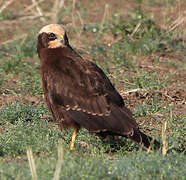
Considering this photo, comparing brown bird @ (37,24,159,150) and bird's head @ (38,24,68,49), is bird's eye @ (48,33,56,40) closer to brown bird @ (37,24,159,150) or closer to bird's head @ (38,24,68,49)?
bird's head @ (38,24,68,49)

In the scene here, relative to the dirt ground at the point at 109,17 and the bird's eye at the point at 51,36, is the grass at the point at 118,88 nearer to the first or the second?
the dirt ground at the point at 109,17

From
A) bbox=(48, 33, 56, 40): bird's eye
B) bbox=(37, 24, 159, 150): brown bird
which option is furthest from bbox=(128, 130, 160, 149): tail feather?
bbox=(48, 33, 56, 40): bird's eye

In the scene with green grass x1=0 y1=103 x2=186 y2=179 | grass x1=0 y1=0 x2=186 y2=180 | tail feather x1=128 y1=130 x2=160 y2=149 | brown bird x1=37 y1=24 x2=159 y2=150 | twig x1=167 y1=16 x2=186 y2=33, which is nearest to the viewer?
green grass x1=0 y1=103 x2=186 y2=179

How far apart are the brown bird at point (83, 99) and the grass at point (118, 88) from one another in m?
0.22

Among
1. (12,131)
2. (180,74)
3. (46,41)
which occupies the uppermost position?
(46,41)

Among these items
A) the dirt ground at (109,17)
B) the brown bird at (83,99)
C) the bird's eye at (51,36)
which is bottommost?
the dirt ground at (109,17)

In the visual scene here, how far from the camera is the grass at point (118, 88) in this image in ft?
17.3

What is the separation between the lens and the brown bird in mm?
6121

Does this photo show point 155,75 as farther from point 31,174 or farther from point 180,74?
point 31,174

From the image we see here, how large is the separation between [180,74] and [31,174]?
525cm

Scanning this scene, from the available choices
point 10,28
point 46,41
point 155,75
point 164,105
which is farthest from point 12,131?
point 10,28

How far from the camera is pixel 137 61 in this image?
10.3 metres

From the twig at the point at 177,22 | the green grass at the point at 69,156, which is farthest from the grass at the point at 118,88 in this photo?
the twig at the point at 177,22

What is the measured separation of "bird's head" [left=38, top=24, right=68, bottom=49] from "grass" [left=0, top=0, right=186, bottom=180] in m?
0.95
